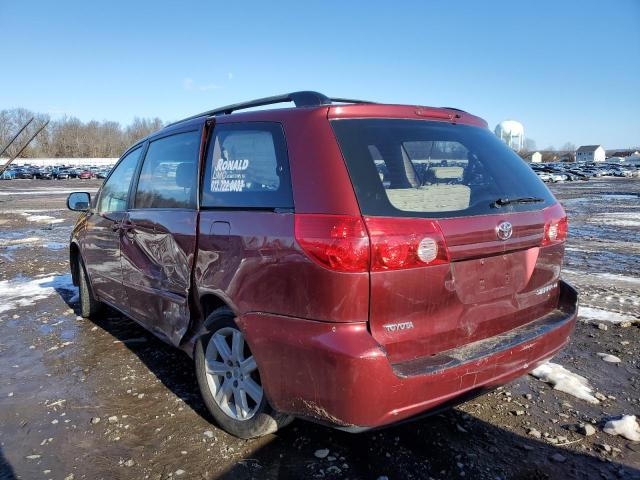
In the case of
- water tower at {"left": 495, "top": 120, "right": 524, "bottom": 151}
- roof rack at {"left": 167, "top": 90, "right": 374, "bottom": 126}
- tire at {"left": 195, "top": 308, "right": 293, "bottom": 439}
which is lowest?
tire at {"left": 195, "top": 308, "right": 293, "bottom": 439}

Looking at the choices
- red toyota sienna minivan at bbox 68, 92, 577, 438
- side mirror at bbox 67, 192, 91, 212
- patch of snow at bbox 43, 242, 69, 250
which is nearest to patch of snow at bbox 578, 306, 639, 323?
red toyota sienna minivan at bbox 68, 92, 577, 438

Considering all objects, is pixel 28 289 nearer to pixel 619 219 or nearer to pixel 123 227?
pixel 123 227

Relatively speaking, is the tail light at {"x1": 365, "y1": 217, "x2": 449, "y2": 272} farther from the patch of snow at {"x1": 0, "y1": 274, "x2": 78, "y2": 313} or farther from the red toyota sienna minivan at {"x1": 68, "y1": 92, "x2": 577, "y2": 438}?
the patch of snow at {"x1": 0, "y1": 274, "x2": 78, "y2": 313}

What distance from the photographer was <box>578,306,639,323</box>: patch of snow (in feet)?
15.8

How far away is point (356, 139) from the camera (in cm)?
238

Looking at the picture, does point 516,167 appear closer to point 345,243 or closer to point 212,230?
point 345,243

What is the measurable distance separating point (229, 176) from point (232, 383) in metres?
1.23

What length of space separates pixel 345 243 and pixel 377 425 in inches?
32.4

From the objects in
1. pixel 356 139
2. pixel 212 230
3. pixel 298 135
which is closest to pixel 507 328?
pixel 356 139

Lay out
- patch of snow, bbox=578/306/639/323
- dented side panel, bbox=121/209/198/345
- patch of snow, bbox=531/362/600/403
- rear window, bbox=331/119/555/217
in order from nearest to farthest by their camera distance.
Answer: rear window, bbox=331/119/555/217 → dented side panel, bbox=121/209/198/345 → patch of snow, bbox=531/362/600/403 → patch of snow, bbox=578/306/639/323

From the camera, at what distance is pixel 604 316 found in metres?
4.96

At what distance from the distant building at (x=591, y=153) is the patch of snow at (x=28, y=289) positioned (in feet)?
492

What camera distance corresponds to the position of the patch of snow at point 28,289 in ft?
20.0

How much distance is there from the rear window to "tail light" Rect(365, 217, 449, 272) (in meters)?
0.06
